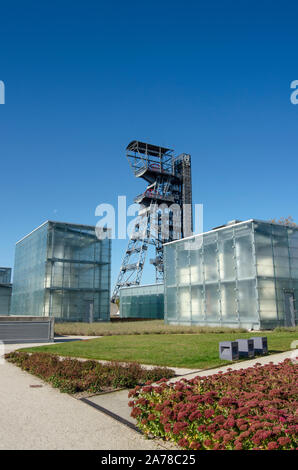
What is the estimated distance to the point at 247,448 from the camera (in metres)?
4.26

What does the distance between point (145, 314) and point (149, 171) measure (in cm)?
3182

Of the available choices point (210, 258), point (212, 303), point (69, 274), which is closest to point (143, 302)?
point (69, 274)

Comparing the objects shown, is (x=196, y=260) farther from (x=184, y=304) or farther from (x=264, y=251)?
(x=264, y=251)

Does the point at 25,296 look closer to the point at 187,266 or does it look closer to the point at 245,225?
the point at 187,266

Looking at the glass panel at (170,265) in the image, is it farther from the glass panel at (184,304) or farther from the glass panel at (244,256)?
the glass panel at (244,256)

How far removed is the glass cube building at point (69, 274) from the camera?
135ft

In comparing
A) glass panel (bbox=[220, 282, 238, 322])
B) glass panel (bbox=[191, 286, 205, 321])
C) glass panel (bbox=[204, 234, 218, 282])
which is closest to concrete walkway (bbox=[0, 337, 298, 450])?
glass panel (bbox=[220, 282, 238, 322])

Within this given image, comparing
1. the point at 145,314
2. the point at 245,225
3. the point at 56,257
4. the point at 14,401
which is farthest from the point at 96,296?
the point at 14,401

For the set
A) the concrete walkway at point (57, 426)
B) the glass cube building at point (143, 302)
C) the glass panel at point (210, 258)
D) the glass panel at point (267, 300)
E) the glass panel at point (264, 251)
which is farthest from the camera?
the glass cube building at point (143, 302)

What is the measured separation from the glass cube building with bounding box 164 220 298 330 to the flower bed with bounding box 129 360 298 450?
20.9 metres

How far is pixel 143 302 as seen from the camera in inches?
2397

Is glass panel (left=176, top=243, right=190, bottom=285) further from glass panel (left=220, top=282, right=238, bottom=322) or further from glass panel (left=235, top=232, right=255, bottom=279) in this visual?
glass panel (left=235, top=232, right=255, bottom=279)

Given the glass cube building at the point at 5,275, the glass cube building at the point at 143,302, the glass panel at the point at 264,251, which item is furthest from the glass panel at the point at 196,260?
the glass cube building at the point at 5,275

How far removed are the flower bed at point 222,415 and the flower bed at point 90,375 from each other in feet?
6.30
